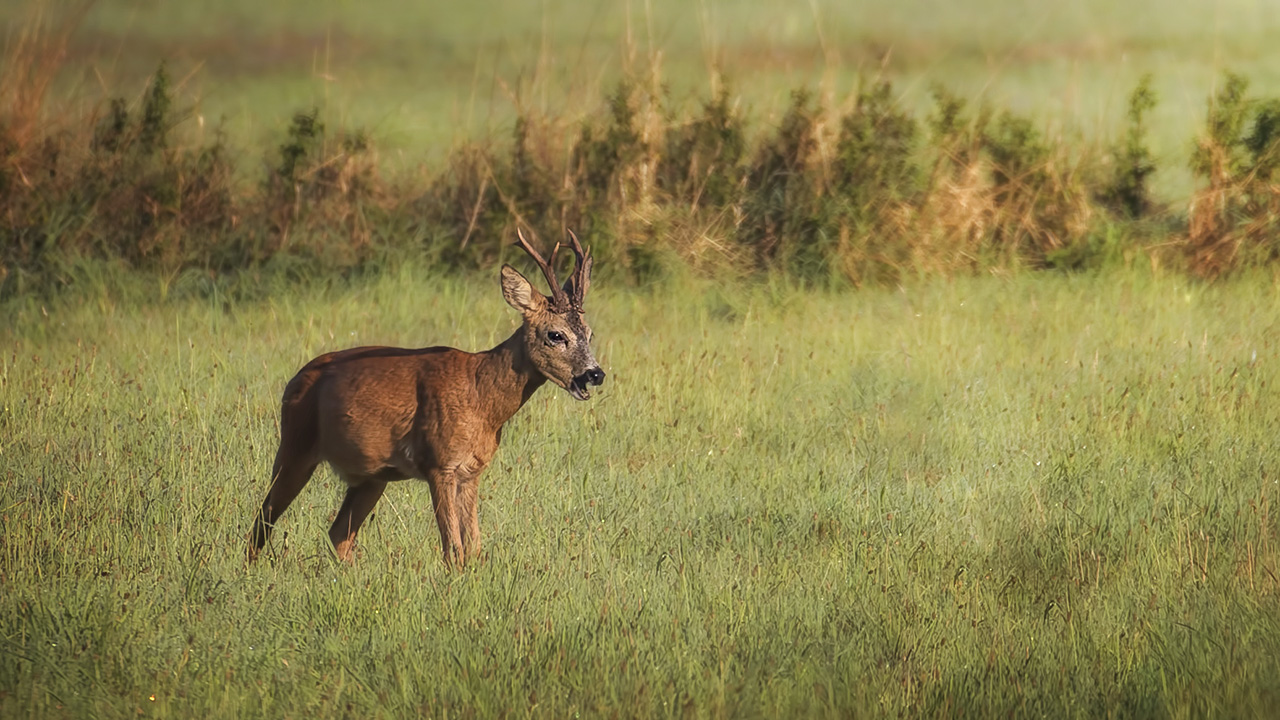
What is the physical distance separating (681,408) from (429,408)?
8.25 ft

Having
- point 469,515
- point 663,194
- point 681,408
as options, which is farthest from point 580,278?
point 663,194

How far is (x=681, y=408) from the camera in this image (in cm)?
865

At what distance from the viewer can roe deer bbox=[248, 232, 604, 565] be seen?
6305mm

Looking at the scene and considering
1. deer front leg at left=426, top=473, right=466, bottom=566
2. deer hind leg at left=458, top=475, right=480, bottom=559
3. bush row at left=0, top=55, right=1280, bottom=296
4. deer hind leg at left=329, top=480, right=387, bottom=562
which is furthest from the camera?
bush row at left=0, top=55, right=1280, bottom=296

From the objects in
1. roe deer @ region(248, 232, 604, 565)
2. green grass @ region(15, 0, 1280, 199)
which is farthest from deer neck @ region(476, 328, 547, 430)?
green grass @ region(15, 0, 1280, 199)

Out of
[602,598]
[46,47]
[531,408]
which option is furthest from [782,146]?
[602,598]

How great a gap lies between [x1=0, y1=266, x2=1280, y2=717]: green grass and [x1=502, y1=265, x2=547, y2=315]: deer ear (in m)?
0.91

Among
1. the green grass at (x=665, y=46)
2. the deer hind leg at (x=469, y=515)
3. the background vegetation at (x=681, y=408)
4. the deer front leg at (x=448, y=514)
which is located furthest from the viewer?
the green grass at (x=665, y=46)

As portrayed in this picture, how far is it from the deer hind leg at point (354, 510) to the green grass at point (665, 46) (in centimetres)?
1044

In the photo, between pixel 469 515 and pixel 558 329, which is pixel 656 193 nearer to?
pixel 558 329

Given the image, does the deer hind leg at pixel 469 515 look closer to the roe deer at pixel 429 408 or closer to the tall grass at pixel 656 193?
the roe deer at pixel 429 408

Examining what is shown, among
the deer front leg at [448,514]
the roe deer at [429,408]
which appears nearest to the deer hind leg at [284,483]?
the roe deer at [429,408]

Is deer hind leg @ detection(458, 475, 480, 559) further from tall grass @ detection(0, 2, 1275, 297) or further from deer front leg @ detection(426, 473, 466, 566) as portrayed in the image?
tall grass @ detection(0, 2, 1275, 297)

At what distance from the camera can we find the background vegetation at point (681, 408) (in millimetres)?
5098
